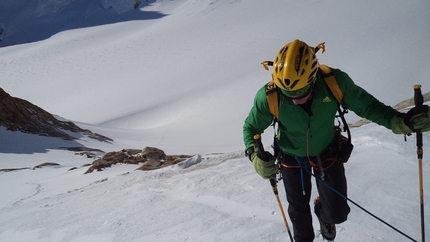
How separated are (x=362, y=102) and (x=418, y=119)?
0.42 metres

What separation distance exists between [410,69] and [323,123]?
26319 mm

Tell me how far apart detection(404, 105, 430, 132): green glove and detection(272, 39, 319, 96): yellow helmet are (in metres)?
0.80

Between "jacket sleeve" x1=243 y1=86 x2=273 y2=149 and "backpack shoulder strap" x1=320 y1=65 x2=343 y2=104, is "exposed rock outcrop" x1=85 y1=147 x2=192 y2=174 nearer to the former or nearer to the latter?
"jacket sleeve" x1=243 y1=86 x2=273 y2=149

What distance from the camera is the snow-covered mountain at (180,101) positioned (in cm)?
407

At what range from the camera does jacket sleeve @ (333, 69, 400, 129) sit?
273 cm

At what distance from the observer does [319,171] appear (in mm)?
3043


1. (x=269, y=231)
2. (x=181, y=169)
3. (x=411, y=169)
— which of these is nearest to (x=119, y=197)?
(x=181, y=169)

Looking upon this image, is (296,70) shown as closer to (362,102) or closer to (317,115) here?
(317,115)

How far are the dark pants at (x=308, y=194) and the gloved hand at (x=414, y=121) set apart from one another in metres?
0.61

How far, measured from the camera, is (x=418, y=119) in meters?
2.59

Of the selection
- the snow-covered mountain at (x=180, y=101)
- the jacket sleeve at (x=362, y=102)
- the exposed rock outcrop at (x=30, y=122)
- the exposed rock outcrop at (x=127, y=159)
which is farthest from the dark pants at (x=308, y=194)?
the exposed rock outcrop at (x=30, y=122)

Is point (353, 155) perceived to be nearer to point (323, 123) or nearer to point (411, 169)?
point (411, 169)

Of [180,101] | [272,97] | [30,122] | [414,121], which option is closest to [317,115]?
[272,97]

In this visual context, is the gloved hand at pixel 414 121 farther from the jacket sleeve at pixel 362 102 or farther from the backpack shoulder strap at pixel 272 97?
the backpack shoulder strap at pixel 272 97
